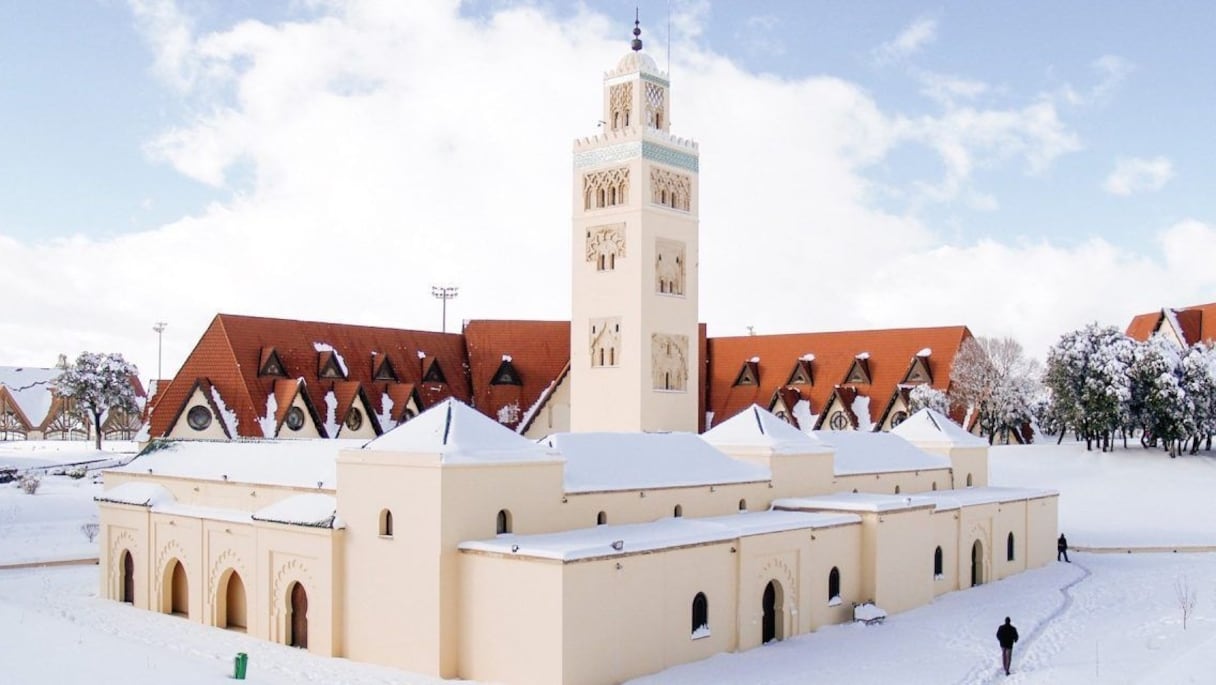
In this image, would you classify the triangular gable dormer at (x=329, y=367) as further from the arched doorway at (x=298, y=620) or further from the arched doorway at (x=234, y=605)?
the arched doorway at (x=298, y=620)

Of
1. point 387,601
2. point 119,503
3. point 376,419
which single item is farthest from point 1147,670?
point 376,419

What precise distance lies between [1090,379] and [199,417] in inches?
1355

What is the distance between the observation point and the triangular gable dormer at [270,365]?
3875 cm

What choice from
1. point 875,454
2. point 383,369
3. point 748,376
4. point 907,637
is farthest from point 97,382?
point 907,637

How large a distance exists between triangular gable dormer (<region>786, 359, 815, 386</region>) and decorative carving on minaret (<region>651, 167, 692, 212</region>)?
15.3 meters

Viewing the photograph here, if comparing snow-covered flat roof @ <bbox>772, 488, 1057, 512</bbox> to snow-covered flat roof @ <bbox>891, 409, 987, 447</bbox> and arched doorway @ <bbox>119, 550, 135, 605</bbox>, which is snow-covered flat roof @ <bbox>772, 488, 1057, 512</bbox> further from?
arched doorway @ <bbox>119, 550, 135, 605</bbox>

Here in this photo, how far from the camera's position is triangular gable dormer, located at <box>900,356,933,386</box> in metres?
44.9

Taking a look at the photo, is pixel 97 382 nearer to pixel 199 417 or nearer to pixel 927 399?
pixel 199 417

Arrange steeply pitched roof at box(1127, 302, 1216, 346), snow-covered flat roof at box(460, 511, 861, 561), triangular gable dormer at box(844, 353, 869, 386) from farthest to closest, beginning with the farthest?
steeply pitched roof at box(1127, 302, 1216, 346), triangular gable dormer at box(844, 353, 869, 386), snow-covered flat roof at box(460, 511, 861, 561)

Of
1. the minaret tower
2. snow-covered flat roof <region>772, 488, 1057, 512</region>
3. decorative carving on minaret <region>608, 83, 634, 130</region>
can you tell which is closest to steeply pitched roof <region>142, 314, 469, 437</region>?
the minaret tower

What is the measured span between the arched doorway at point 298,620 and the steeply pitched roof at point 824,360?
87.6 ft

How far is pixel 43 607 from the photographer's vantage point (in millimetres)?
26469

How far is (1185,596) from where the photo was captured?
25.3m

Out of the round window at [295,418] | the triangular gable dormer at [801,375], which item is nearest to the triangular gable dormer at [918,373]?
the triangular gable dormer at [801,375]
